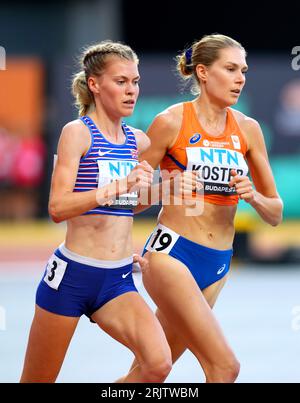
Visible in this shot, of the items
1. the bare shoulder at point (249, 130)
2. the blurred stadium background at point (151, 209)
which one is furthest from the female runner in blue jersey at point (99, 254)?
the blurred stadium background at point (151, 209)

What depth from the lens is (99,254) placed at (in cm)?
480

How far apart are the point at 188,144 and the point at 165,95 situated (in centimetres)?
821

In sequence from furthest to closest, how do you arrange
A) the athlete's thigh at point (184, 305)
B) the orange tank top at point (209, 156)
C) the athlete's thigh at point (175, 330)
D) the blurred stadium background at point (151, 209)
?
the blurred stadium background at point (151, 209) < the athlete's thigh at point (175, 330) < the orange tank top at point (209, 156) < the athlete's thigh at point (184, 305)

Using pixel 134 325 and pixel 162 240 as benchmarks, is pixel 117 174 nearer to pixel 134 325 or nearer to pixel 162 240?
pixel 162 240

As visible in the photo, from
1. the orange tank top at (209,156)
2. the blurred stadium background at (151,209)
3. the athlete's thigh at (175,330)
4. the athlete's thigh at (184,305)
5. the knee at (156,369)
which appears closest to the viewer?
the knee at (156,369)

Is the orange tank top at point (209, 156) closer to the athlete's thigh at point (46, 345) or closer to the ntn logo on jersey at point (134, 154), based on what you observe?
the ntn logo on jersey at point (134, 154)

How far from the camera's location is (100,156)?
4.80 meters

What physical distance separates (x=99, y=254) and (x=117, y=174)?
1.29ft

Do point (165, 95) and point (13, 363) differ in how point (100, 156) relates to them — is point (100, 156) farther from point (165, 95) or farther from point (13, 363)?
point (165, 95)

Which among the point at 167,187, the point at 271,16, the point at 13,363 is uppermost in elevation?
the point at 271,16

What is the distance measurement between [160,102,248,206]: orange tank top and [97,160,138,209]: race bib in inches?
17.4

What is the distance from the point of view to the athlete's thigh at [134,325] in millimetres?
4656

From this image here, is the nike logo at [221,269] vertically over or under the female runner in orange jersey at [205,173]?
under
